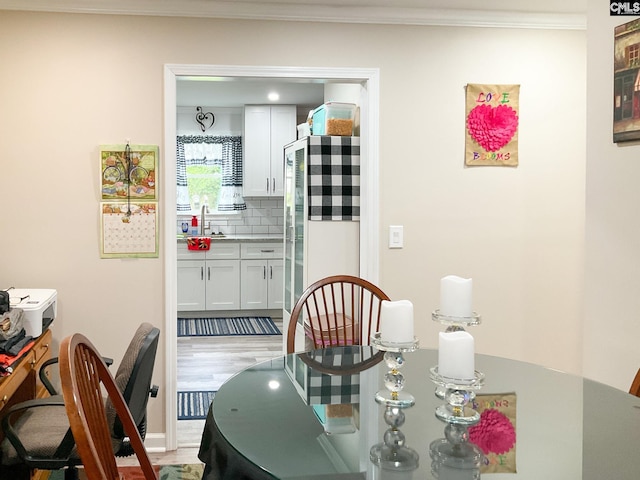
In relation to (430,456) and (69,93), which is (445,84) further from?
(430,456)

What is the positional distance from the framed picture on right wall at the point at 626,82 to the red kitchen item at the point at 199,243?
16.5 feet

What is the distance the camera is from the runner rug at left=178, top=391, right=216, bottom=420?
406cm

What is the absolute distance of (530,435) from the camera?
155cm

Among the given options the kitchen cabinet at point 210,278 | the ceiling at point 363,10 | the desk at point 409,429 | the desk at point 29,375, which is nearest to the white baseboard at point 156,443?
the desk at point 29,375

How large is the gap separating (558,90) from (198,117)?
4.89 metres

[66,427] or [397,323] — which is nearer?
[397,323]

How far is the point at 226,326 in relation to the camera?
6820 millimetres

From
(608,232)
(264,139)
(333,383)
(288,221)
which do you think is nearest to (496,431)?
(333,383)

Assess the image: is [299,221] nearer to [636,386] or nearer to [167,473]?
[167,473]

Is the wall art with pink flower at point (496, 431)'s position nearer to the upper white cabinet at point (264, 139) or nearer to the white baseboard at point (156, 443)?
the white baseboard at point (156, 443)

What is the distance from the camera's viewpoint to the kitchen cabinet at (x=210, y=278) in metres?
7.00

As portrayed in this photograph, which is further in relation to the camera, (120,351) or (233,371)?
(233,371)

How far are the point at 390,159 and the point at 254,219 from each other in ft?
14.3

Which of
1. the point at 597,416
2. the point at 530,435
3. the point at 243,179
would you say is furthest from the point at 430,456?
the point at 243,179
